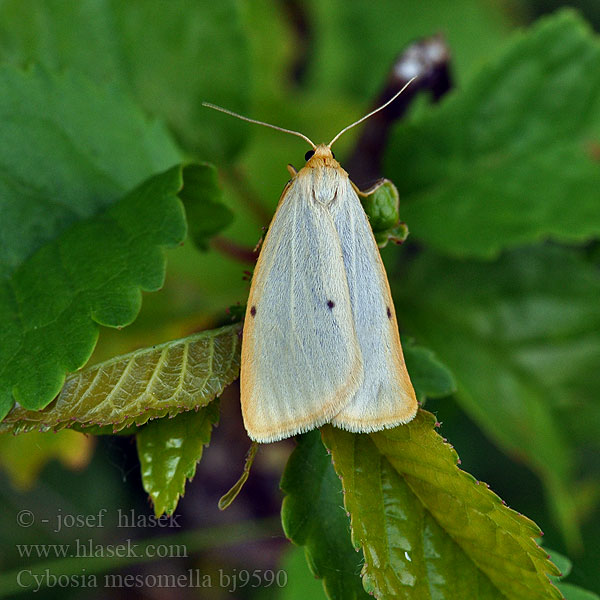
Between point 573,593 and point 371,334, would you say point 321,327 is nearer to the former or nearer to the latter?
point 371,334

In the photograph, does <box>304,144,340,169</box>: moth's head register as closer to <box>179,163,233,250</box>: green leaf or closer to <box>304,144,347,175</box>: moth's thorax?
<box>304,144,347,175</box>: moth's thorax

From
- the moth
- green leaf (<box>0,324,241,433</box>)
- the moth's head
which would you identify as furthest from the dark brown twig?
green leaf (<box>0,324,241,433</box>)

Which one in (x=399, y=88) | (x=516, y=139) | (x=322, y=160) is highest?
(x=399, y=88)

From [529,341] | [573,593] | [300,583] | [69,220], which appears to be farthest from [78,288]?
[529,341]

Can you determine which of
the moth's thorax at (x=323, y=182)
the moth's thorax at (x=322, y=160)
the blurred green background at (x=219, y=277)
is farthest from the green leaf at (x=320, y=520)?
the moth's thorax at (x=322, y=160)

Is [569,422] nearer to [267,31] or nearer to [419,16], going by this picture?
[267,31]

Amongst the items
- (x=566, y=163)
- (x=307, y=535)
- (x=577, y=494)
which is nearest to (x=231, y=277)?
(x=566, y=163)
